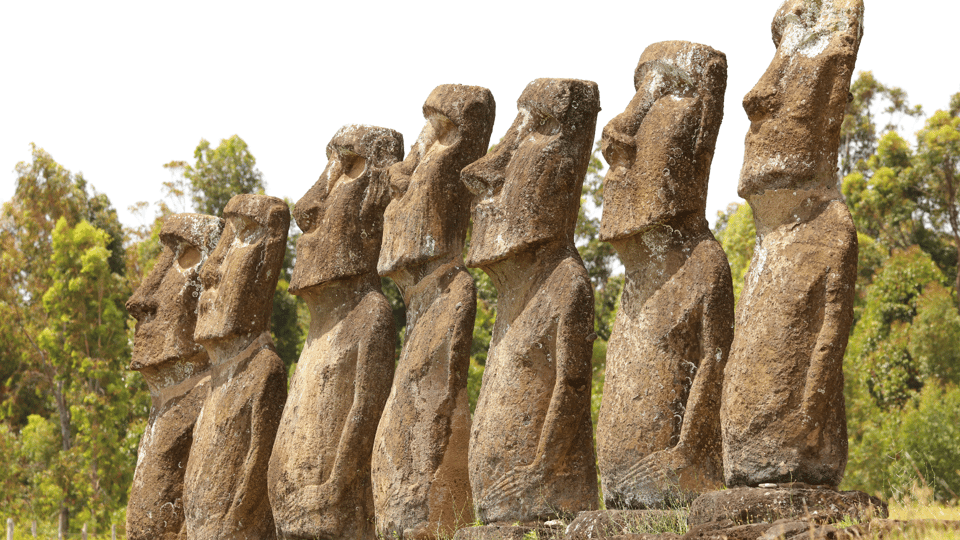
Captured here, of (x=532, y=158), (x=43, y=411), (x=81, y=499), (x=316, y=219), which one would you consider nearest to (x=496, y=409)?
(x=532, y=158)

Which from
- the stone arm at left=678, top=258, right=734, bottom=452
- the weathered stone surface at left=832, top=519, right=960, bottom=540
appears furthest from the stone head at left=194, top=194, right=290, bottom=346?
the weathered stone surface at left=832, top=519, right=960, bottom=540

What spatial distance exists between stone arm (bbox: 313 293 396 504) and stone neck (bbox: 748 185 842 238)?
3.63 m

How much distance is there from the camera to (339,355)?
29.8 ft

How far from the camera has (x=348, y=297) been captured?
9.47m

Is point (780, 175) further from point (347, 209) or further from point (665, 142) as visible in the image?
point (347, 209)

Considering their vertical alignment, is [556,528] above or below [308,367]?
below

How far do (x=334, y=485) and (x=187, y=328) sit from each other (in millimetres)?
3044

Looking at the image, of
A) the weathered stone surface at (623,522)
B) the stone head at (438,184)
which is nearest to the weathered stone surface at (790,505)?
the weathered stone surface at (623,522)

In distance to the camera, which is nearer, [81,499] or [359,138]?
[359,138]

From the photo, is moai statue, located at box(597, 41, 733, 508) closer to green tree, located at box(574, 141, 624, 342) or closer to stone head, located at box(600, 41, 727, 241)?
stone head, located at box(600, 41, 727, 241)

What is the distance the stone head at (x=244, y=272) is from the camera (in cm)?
989

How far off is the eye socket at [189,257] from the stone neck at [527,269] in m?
4.38

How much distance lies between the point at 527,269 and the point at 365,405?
2011 mm

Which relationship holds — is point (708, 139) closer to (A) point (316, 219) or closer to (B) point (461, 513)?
(B) point (461, 513)
